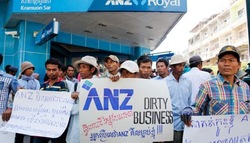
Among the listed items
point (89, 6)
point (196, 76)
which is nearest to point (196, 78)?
point (196, 76)

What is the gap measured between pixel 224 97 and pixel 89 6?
8.60 meters

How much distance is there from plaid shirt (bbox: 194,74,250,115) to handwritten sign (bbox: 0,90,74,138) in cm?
158

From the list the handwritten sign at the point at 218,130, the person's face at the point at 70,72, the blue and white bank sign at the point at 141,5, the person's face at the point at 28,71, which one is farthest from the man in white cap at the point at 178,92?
the blue and white bank sign at the point at 141,5

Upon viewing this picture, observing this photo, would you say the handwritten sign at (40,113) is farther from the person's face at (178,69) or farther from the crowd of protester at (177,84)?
the person's face at (178,69)

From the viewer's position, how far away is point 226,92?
2.24m

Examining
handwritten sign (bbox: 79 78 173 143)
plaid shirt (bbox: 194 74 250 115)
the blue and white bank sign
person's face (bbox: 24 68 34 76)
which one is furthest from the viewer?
the blue and white bank sign

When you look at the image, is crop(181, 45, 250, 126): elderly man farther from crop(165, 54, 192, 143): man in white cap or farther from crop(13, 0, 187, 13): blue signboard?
crop(13, 0, 187, 13): blue signboard

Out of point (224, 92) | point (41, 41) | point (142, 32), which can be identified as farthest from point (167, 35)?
point (224, 92)

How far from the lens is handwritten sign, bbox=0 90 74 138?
3061mm

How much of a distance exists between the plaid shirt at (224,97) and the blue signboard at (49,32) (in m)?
7.25

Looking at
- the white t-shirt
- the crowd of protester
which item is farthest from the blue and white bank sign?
the white t-shirt

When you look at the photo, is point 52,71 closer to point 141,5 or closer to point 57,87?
point 57,87

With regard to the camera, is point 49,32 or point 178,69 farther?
point 49,32

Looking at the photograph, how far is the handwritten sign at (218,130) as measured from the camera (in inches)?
92.3
